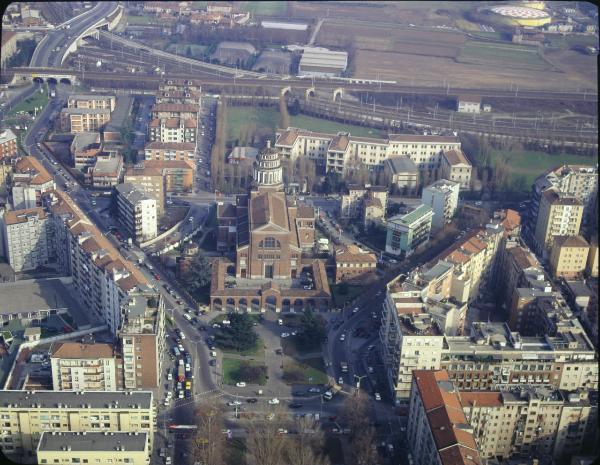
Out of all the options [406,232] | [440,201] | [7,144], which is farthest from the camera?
[7,144]

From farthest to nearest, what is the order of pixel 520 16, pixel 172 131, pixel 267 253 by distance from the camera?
1. pixel 520 16
2. pixel 172 131
3. pixel 267 253

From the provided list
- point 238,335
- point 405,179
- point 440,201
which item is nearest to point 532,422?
point 238,335

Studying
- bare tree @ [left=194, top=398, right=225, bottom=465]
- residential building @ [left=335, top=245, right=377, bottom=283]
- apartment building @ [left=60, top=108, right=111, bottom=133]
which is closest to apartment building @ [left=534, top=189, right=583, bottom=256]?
residential building @ [left=335, top=245, right=377, bottom=283]

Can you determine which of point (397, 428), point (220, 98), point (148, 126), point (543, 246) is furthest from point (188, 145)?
point (397, 428)

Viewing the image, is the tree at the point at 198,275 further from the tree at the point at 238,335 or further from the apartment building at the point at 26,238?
the apartment building at the point at 26,238

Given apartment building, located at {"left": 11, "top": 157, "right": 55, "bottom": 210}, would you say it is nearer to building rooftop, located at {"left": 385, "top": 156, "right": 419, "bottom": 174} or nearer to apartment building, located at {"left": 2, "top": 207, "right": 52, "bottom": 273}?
apartment building, located at {"left": 2, "top": 207, "right": 52, "bottom": 273}

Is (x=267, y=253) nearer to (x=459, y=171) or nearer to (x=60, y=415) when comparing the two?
(x=60, y=415)
